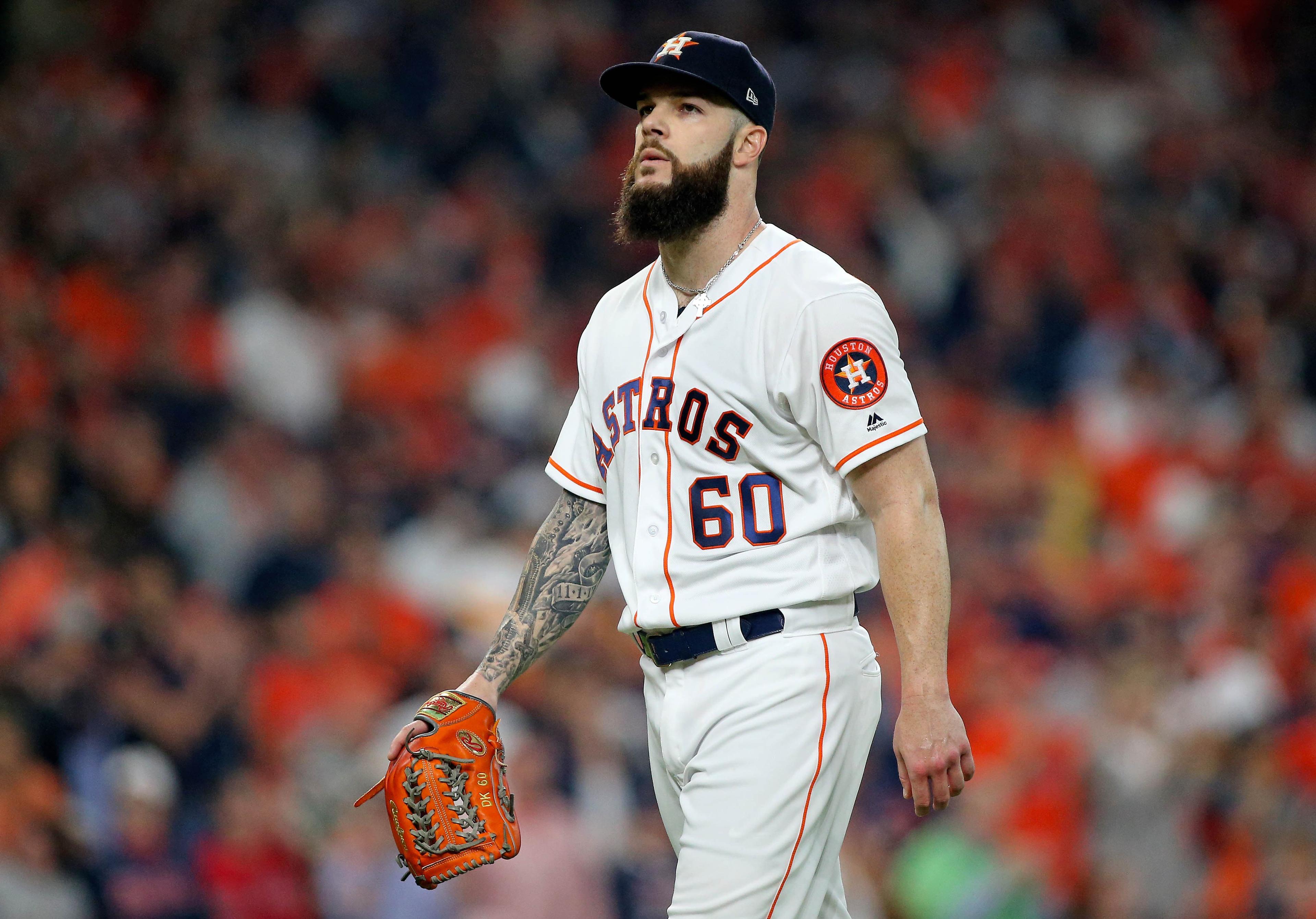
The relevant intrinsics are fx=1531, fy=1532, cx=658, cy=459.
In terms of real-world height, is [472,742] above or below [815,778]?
above

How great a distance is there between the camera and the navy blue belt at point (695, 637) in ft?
8.75

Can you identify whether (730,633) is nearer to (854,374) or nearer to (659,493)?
(659,493)

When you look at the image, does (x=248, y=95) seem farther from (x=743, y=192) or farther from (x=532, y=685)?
(x=743, y=192)

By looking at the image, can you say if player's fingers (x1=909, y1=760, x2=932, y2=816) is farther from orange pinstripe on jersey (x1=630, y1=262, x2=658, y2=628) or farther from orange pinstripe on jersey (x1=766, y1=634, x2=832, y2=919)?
orange pinstripe on jersey (x1=630, y1=262, x2=658, y2=628)

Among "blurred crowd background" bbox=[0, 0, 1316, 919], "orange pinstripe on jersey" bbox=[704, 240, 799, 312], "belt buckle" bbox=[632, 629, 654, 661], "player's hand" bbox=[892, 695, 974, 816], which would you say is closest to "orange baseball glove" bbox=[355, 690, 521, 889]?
"belt buckle" bbox=[632, 629, 654, 661]

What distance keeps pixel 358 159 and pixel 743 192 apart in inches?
246

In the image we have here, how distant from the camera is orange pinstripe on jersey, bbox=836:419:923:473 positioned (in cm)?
259

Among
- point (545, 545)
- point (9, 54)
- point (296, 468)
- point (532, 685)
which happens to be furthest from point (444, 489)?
point (545, 545)

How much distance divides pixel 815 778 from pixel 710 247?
99cm

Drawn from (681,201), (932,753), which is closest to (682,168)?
(681,201)

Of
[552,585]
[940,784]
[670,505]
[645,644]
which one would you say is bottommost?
[940,784]

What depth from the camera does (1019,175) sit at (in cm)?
1003

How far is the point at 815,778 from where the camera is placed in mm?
2627

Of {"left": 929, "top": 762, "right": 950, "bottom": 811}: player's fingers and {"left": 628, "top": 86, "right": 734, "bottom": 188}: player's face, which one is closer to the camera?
{"left": 929, "top": 762, "right": 950, "bottom": 811}: player's fingers
